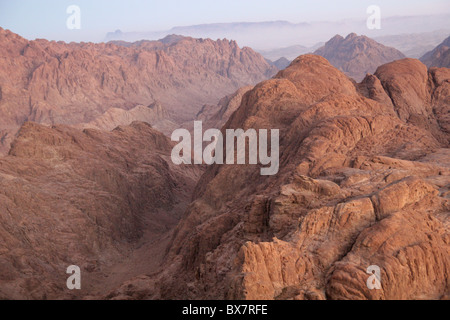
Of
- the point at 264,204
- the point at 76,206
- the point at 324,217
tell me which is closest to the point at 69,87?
the point at 76,206

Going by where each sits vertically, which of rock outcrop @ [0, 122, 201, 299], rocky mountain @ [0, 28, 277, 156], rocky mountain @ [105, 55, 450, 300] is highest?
rocky mountain @ [0, 28, 277, 156]

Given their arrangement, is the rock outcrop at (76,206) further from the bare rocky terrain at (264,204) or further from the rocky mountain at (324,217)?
the rocky mountain at (324,217)

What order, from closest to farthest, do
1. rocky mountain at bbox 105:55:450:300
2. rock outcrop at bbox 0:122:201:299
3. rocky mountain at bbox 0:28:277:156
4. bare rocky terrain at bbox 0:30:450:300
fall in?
1. rocky mountain at bbox 105:55:450:300
2. bare rocky terrain at bbox 0:30:450:300
3. rock outcrop at bbox 0:122:201:299
4. rocky mountain at bbox 0:28:277:156

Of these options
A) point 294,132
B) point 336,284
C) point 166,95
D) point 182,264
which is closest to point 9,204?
point 182,264

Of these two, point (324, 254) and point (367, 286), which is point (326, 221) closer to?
point (324, 254)

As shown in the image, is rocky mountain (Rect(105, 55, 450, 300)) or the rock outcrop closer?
rocky mountain (Rect(105, 55, 450, 300))

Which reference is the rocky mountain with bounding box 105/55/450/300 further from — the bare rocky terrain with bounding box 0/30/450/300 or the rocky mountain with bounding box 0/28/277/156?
the rocky mountain with bounding box 0/28/277/156

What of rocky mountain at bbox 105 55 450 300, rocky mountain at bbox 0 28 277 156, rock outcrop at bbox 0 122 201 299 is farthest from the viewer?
rocky mountain at bbox 0 28 277 156

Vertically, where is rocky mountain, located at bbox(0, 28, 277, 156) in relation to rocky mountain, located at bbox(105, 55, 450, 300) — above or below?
above

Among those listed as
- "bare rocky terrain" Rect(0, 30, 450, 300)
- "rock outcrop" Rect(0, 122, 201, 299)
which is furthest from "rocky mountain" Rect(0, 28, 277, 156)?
"bare rocky terrain" Rect(0, 30, 450, 300)
